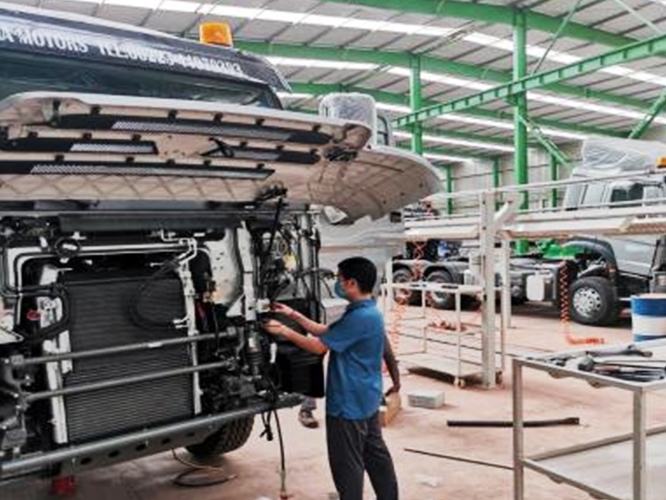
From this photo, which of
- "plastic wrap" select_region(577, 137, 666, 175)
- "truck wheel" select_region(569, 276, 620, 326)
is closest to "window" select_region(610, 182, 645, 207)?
"plastic wrap" select_region(577, 137, 666, 175)

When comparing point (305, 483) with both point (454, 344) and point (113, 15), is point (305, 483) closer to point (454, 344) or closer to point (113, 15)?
point (454, 344)

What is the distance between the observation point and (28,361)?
8.00ft

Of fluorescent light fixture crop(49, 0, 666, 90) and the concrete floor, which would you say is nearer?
the concrete floor

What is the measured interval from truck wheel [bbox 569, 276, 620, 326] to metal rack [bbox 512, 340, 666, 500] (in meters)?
6.91

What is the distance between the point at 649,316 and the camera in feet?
20.7

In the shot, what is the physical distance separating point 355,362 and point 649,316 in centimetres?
445

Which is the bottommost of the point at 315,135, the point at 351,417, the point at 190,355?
the point at 351,417

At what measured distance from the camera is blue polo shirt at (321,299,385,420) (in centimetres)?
289

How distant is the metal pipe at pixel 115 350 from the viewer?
2.45m

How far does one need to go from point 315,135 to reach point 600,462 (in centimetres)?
184

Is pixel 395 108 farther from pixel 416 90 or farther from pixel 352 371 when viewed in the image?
pixel 352 371

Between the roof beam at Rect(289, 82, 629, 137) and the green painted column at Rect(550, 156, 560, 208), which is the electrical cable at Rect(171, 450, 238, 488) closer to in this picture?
the roof beam at Rect(289, 82, 629, 137)

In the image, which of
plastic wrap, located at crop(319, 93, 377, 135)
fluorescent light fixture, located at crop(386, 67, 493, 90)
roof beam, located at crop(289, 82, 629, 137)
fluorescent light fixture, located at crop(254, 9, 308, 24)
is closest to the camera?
plastic wrap, located at crop(319, 93, 377, 135)

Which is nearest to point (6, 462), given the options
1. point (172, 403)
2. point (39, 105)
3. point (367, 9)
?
point (172, 403)
